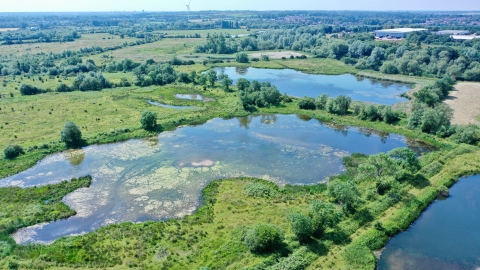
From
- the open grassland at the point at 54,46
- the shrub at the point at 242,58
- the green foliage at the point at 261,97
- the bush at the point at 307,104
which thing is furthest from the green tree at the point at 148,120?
the open grassland at the point at 54,46

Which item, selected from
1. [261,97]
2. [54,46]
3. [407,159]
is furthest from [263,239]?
[54,46]

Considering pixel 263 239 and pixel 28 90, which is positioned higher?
pixel 28 90

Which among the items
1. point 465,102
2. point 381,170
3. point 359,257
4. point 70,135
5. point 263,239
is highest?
point 465,102

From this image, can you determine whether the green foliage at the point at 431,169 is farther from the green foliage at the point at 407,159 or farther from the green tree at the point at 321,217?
the green tree at the point at 321,217

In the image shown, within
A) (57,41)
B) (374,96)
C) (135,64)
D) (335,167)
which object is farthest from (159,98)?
(57,41)

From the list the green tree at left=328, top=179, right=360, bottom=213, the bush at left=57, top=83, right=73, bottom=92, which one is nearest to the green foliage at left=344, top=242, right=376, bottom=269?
the green tree at left=328, top=179, right=360, bottom=213

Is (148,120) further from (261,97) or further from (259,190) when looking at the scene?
(259,190)

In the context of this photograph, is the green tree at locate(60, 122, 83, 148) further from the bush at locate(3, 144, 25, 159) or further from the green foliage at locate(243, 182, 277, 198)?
the green foliage at locate(243, 182, 277, 198)
